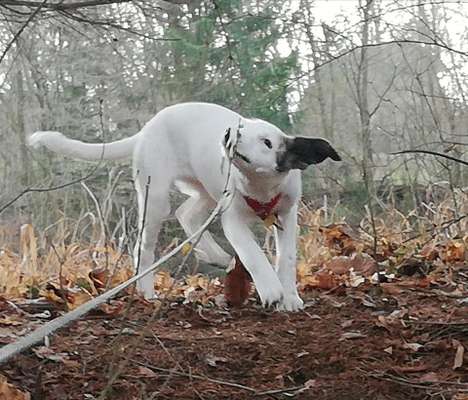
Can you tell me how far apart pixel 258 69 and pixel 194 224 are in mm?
3677

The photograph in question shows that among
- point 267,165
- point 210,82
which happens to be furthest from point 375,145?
point 267,165

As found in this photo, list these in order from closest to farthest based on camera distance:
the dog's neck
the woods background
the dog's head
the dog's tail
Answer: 1. the dog's head
2. the dog's neck
3. the dog's tail
4. the woods background

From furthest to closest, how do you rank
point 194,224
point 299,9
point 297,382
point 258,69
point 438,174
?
1. point 258,69
2. point 299,9
3. point 438,174
4. point 194,224
5. point 297,382

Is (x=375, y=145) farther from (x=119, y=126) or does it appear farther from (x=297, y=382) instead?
(x=297, y=382)

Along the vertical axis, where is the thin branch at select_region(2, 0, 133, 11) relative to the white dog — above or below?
above

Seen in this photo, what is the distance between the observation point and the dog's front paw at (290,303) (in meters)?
3.29

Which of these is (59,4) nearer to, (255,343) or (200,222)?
(255,343)

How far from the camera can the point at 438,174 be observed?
6.50 metres

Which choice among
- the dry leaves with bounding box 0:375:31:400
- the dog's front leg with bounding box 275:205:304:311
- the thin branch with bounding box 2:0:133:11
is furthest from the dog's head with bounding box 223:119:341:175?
the dry leaves with bounding box 0:375:31:400

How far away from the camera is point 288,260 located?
3.52 m

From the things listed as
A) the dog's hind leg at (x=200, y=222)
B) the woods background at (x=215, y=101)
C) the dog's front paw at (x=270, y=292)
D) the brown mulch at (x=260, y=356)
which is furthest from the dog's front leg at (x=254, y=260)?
the woods background at (x=215, y=101)

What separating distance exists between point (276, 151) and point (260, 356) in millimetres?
1039

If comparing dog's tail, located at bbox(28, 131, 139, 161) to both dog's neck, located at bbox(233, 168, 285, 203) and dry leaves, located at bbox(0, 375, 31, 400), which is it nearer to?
dog's neck, located at bbox(233, 168, 285, 203)

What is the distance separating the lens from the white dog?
326 cm
